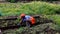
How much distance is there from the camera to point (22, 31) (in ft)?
26.8

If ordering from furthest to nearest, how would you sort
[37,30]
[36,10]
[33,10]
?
[33,10]
[36,10]
[37,30]

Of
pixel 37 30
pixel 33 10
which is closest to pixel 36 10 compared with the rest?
pixel 33 10

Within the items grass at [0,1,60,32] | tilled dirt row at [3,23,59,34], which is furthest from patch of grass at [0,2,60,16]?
tilled dirt row at [3,23,59,34]

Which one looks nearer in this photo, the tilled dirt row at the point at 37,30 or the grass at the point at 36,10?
the tilled dirt row at the point at 37,30

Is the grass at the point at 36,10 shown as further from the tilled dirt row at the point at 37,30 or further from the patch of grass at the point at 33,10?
the tilled dirt row at the point at 37,30

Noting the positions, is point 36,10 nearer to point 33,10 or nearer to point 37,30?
point 33,10

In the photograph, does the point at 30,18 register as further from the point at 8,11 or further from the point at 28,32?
the point at 8,11

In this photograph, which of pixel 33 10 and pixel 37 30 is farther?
pixel 33 10

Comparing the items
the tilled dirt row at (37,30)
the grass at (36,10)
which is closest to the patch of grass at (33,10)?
the grass at (36,10)

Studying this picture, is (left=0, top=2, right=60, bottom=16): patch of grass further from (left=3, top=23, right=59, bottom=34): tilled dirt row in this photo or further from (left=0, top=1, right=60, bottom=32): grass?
(left=3, top=23, right=59, bottom=34): tilled dirt row

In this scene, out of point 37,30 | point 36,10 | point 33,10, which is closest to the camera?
point 37,30

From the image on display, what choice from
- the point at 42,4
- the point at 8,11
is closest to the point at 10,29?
the point at 8,11

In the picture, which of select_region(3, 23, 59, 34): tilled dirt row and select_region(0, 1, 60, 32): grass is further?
select_region(0, 1, 60, 32): grass

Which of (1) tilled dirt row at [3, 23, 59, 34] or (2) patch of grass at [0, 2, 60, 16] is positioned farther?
(2) patch of grass at [0, 2, 60, 16]
